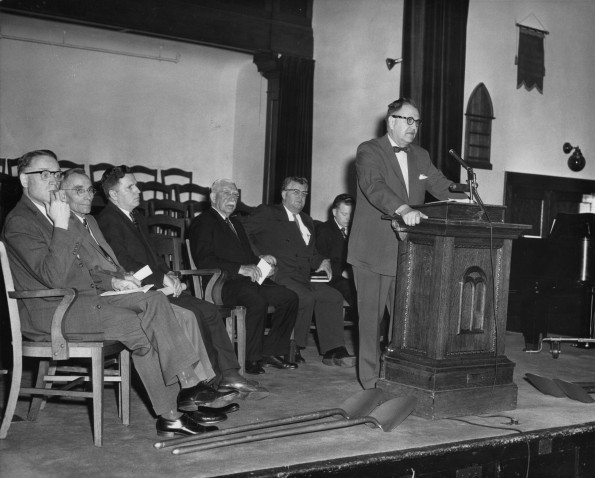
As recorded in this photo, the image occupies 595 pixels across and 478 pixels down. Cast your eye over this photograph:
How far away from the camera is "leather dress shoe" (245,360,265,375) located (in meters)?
4.62

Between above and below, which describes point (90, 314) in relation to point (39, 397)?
above

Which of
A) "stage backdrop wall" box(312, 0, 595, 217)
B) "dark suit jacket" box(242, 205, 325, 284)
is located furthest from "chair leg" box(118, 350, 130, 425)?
"stage backdrop wall" box(312, 0, 595, 217)

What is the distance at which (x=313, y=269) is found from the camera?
218 inches

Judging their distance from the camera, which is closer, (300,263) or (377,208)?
(377,208)

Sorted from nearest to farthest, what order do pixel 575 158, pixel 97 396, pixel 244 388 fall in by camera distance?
1. pixel 97 396
2. pixel 244 388
3. pixel 575 158

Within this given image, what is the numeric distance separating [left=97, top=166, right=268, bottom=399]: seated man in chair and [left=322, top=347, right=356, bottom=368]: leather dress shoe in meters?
1.08

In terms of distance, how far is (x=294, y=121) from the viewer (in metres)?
9.00

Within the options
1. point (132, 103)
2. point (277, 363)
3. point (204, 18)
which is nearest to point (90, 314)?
Result: point (277, 363)

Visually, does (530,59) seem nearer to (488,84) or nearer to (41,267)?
(488,84)

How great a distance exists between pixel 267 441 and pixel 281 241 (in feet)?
7.90

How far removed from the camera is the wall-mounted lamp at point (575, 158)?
926 cm

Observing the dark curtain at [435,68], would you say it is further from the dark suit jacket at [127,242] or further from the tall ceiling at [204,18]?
the tall ceiling at [204,18]

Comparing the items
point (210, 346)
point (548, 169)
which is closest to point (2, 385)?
point (210, 346)

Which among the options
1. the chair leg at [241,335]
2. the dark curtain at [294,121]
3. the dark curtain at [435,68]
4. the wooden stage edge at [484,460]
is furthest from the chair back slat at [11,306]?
the dark curtain at [294,121]
